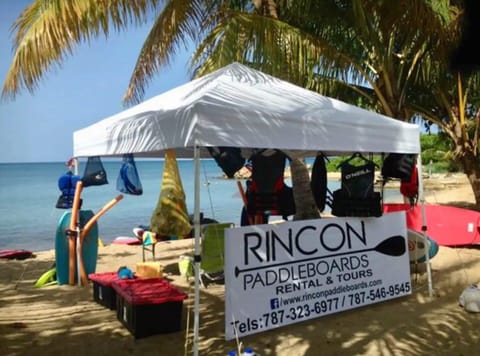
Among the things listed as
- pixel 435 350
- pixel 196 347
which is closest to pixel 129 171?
→ pixel 196 347

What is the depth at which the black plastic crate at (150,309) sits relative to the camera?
11.7 ft

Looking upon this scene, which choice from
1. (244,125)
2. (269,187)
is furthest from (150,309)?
(269,187)

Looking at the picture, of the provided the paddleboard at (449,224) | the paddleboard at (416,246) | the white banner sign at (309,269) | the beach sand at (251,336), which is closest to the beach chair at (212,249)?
the beach sand at (251,336)

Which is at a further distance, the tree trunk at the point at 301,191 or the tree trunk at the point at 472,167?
the tree trunk at the point at 472,167

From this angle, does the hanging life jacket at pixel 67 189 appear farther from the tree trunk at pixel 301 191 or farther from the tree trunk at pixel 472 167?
the tree trunk at pixel 472 167

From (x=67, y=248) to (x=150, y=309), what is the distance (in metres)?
2.36

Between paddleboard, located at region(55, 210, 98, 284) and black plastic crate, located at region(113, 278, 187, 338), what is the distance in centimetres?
190

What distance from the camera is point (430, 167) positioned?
43.6 meters

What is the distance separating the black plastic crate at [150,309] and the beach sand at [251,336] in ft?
0.19

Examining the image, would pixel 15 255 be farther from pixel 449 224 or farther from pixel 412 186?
pixel 449 224

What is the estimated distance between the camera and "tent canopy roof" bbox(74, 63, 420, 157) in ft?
10.4

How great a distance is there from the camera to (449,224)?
290 inches

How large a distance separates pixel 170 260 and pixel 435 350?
474cm

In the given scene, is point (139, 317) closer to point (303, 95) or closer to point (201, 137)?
point (201, 137)
